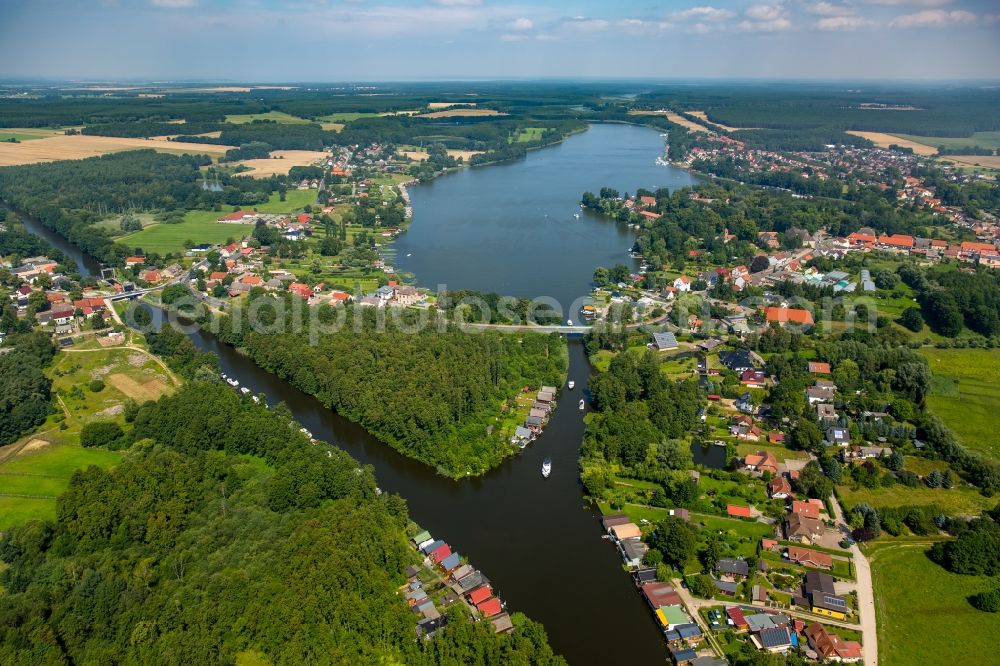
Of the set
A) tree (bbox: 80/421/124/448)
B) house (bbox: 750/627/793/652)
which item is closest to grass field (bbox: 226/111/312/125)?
tree (bbox: 80/421/124/448)

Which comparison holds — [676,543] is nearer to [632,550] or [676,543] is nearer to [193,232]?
[632,550]

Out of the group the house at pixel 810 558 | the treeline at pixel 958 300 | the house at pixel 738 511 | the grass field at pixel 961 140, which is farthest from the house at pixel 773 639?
the grass field at pixel 961 140

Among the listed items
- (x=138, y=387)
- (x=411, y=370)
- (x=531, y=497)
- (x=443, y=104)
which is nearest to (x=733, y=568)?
(x=531, y=497)

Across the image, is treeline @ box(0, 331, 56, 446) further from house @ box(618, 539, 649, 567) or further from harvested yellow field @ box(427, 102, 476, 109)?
harvested yellow field @ box(427, 102, 476, 109)

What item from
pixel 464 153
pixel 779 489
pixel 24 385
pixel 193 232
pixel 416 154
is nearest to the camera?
pixel 779 489

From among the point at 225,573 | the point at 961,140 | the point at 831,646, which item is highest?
the point at 961,140

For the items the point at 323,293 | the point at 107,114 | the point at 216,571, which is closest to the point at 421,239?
the point at 323,293
